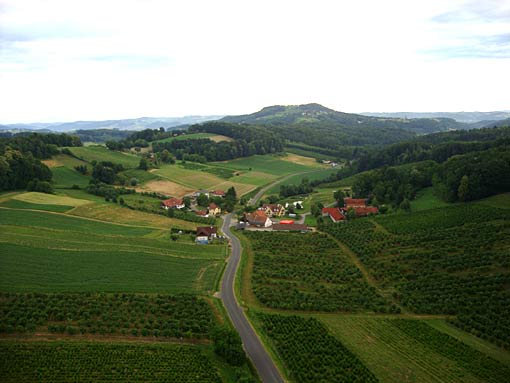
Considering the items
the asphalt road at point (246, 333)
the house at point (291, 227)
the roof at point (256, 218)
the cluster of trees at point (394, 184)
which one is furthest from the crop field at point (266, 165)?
the asphalt road at point (246, 333)

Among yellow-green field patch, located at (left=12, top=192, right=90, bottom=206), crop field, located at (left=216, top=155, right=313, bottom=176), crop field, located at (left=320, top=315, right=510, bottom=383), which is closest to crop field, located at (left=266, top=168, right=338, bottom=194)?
crop field, located at (left=216, top=155, right=313, bottom=176)

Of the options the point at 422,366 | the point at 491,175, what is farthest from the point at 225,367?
the point at 491,175

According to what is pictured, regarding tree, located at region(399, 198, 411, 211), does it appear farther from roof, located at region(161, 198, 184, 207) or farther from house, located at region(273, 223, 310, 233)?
roof, located at region(161, 198, 184, 207)

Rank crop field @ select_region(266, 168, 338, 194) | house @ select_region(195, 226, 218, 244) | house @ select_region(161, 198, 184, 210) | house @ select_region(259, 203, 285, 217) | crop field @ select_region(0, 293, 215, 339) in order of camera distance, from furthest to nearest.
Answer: crop field @ select_region(266, 168, 338, 194) < house @ select_region(161, 198, 184, 210) < house @ select_region(259, 203, 285, 217) < house @ select_region(195, 226, 218, 244) < crop field @ select_region(0, 293, 215, 339)

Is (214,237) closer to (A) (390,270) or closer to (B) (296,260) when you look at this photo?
(B) (296,260)

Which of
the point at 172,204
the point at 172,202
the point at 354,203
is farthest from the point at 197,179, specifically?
the point at 354,203

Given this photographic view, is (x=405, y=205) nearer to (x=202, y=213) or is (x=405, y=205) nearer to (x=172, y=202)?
(x=202, y=213)

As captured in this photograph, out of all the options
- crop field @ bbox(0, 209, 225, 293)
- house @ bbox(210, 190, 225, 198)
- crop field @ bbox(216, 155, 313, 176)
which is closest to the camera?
crop field @ bbox(0, 209, 225, 293)
